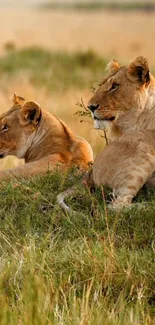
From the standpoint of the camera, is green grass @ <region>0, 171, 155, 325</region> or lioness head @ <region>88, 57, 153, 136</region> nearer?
green grass @ <region>0, 171, 155, 325</region>

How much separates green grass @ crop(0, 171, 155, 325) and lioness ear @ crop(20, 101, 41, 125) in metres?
0.65

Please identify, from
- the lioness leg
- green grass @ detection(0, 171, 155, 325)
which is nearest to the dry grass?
the lioness leg

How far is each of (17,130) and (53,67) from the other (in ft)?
37.3

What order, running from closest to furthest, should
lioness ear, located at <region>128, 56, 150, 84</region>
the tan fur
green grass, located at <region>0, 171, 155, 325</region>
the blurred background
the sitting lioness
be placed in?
green grass, located at <region>0, 171, 155, 325</region>
the tan fur
lioness ear, located at <region>128, 56, 150, 84</region>
the sitting lioness
the blurred background

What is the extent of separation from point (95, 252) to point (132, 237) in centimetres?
42

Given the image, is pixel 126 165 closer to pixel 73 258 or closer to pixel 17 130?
pixel 73 258

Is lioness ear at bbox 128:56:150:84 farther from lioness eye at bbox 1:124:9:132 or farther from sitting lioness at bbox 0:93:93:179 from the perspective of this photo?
lioness eye at bbox 1:124:9:132

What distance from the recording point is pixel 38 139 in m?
6.30

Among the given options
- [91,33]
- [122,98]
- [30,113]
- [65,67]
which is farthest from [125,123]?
[91,33]

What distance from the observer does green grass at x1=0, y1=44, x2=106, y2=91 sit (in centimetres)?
1606

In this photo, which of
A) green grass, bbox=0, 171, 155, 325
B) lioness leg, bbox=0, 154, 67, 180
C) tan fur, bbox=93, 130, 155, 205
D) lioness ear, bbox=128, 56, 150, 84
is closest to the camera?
green grass, bbox=0, 171, 155, 325

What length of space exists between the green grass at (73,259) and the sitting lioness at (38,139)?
401 millimetres

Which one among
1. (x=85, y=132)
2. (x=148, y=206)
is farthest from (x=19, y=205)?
(x=85, y=132)

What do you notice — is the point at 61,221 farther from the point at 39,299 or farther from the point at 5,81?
the point at 5,81
